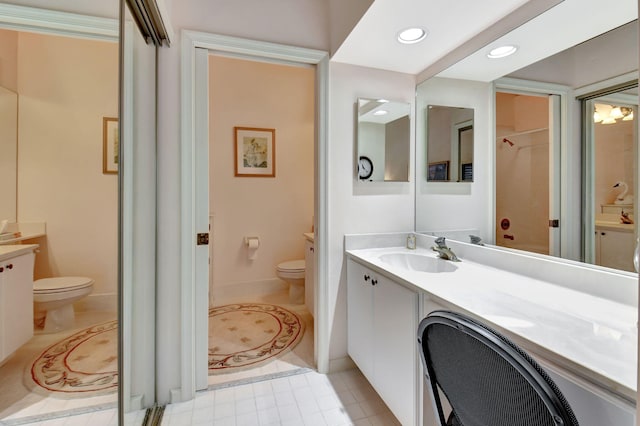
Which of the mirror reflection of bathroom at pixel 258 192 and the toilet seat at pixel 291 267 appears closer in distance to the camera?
the toilet seat at pixel 291 267

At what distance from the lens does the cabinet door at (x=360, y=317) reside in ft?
5.32

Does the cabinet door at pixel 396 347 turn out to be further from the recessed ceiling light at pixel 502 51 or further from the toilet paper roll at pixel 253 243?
the toilet paper roll at pixel 253 243

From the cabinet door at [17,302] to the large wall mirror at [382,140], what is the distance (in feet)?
5.43

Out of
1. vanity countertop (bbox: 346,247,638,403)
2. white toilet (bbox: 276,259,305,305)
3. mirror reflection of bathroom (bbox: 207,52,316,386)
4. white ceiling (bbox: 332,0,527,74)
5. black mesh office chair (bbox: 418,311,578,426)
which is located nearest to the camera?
black mesh office chair (bbox: 418,311,578,426)

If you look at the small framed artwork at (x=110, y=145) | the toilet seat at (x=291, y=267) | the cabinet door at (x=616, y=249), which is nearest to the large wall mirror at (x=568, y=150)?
the cabinet door at (x=616, y=249)

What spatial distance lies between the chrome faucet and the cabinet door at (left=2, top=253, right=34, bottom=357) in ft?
5.69

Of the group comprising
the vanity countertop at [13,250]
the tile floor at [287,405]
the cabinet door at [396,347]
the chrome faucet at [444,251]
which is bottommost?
the tile floor at [287,405]

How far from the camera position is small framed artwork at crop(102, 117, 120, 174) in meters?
1.00

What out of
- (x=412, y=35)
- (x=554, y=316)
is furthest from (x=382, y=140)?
(x=554, y=316)

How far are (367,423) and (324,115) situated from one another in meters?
1.79

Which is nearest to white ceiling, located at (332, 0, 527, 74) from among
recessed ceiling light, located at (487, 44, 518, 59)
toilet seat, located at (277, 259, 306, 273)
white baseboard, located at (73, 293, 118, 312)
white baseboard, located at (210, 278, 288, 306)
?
recessed ceiling light, located at (487, 44, 518, 59)

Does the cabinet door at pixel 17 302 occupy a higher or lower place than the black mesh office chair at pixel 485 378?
higher

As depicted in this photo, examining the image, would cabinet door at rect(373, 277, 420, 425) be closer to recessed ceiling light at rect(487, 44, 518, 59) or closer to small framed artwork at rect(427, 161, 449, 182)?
small framed artwork at rect(427, 161, 449, 182)

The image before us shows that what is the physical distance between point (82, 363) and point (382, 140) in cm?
190
